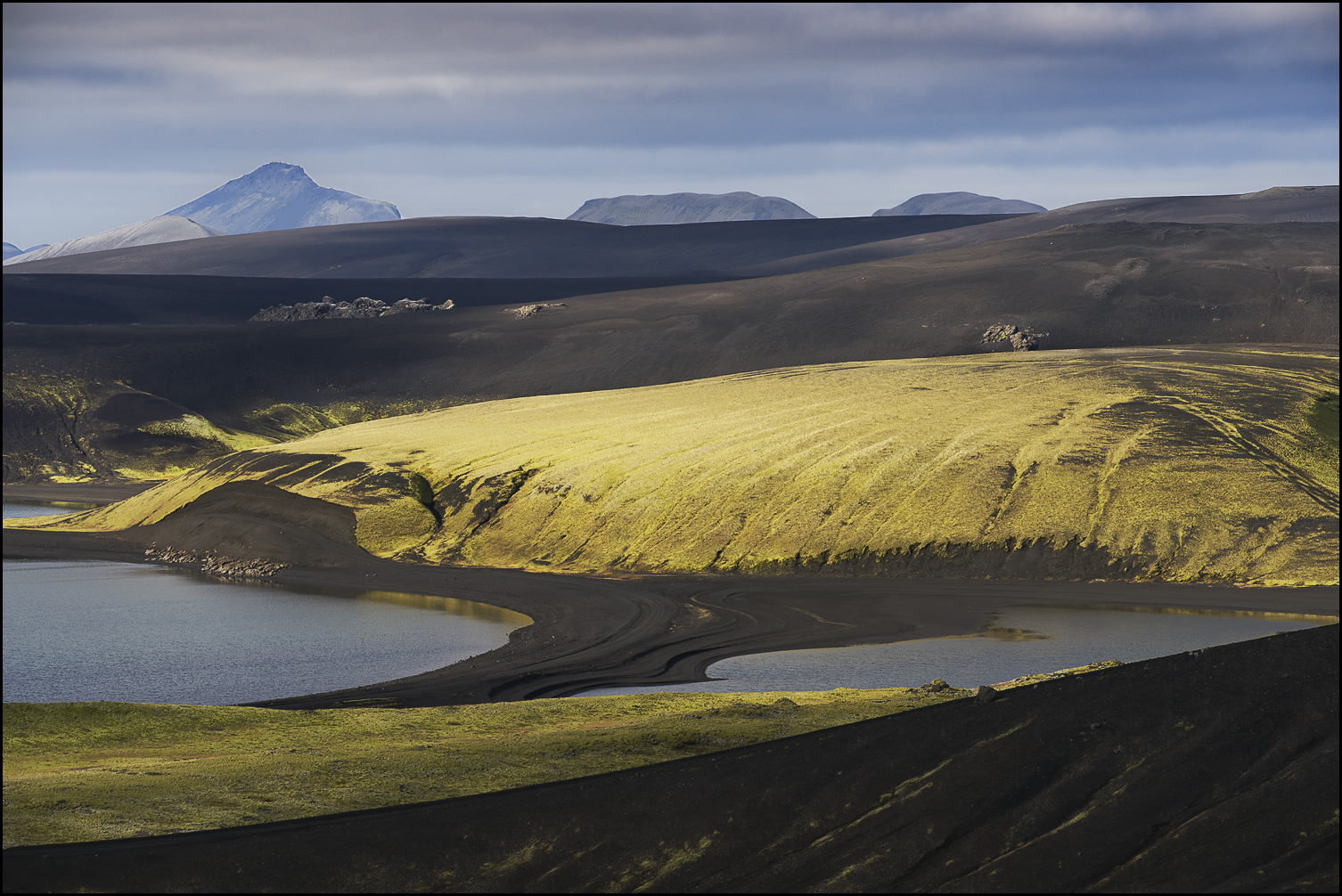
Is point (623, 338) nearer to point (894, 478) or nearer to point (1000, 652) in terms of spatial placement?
point (894, 478)

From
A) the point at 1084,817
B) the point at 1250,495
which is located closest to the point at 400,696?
the point at 1084,817

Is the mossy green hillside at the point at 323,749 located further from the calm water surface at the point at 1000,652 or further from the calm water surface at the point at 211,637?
the calm water surface at the point at 211,637

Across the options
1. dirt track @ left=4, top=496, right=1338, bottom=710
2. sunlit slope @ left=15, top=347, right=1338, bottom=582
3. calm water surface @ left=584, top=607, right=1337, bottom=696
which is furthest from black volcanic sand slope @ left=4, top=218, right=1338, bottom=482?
calm water surface @ left=584, top=607, right=1337, bottom=696

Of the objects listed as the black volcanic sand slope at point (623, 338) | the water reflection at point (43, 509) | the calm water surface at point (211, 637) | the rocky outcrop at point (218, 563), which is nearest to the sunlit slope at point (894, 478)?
the rocky outcrop at point (218, 563)

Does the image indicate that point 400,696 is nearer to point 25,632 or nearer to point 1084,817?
point 25,632

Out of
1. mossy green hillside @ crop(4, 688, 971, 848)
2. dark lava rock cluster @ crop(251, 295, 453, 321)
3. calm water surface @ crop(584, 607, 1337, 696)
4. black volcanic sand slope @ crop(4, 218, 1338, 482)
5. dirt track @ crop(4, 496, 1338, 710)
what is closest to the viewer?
mossy green hillside @ crop(4, 688, 971, 848)

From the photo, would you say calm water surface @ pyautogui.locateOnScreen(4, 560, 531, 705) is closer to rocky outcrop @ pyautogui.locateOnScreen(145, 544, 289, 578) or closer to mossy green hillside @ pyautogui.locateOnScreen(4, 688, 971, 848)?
rocky outcrop @ pyautogui.locateOnScreen(145, 544, 289, 578)
